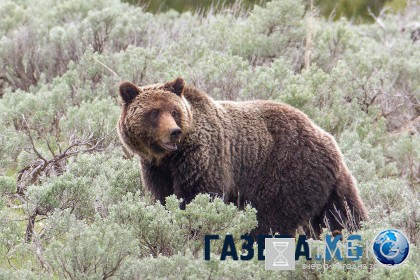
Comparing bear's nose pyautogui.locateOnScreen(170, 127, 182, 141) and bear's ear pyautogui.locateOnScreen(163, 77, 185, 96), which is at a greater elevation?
bear's ear pyautogui.locateOnScreen(163, 77, 185, 96)

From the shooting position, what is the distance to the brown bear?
6.41 m

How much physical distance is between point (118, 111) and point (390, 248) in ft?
13.6

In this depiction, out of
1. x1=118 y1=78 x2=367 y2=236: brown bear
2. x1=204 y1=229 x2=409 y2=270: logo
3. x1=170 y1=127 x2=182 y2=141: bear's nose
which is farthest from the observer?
x1=118 y1=78 x2=367 y2=236: brown bear

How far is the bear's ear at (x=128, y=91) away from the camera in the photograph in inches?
255

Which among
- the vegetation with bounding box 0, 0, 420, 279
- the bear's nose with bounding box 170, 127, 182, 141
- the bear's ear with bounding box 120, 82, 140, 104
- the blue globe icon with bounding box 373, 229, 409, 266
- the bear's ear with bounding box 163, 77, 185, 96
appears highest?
the bear's ear with bounding box 163, 77, 185, 96

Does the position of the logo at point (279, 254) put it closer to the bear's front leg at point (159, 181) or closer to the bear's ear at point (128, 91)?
the bear's front leg at point (159, 181)

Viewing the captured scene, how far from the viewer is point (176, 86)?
21.4 feet

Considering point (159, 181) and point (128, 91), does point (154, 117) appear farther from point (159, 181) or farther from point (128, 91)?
point (159, 181)

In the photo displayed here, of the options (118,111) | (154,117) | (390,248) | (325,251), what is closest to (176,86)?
(154,117)

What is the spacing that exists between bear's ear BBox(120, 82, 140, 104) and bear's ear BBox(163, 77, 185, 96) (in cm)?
24

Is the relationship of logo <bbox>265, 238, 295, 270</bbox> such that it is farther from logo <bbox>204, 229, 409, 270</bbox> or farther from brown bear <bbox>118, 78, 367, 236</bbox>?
brown bear <bbox>118, 78, 367, 236</bbox>

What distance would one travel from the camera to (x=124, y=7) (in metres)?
14.3

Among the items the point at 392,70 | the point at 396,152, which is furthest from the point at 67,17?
the point at 396,152

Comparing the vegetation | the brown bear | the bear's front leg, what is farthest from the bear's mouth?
the vegetation
